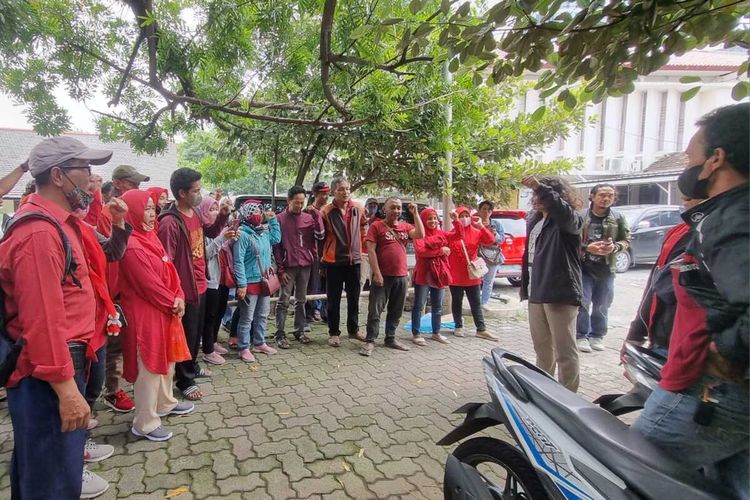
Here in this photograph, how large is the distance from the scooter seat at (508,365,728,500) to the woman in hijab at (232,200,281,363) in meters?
3.38

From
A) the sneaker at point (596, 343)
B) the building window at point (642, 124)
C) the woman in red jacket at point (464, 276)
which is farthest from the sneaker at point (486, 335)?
the building window at point (642, 124)

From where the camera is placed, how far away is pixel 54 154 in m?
1.94

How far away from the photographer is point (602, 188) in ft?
16.0

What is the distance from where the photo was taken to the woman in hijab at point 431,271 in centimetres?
542

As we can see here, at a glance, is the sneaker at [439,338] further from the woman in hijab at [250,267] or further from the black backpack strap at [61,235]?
the black backpack strap at [61,235]

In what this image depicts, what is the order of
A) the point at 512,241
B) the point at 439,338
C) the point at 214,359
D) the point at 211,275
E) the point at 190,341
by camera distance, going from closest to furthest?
the point at 190,341
the point at 211,275
the point at 214,359
the point at 439,338
the point at 512,241

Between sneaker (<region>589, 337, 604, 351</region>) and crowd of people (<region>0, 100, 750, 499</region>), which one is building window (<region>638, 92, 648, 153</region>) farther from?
sneaker (<region>589, 337, 604, 351</region>)

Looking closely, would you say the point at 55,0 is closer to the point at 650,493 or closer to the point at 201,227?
the point at 201,227

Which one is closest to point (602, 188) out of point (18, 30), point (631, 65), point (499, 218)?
point (631, 65)

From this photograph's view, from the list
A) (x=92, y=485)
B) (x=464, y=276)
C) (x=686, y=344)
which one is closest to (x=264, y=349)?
(x=92, y=485)

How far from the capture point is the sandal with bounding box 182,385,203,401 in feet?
12.0

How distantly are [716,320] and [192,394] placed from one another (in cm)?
365

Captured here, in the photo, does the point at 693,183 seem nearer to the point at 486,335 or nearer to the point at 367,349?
the point at 367,349

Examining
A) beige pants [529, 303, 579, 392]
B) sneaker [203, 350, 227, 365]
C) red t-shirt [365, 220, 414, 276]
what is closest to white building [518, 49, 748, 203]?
red t-shirt [365, 220, 414, 276]
